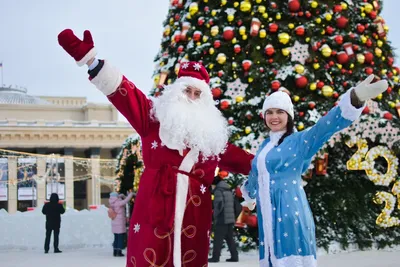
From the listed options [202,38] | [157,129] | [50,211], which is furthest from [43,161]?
[157,129]

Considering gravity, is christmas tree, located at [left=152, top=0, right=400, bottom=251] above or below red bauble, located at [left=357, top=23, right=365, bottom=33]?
below

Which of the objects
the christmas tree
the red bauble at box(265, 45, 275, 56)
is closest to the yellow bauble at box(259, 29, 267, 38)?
the christmas tree

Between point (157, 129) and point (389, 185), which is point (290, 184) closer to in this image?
point (157, 129)

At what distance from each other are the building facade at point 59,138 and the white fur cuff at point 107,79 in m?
30.5

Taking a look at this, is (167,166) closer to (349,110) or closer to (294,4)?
(349,110)

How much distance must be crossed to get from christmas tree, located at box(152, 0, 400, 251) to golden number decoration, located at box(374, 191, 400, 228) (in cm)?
1

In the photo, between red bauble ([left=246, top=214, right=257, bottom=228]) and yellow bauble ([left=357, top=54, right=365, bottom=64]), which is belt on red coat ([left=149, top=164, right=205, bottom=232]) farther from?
yellow bauble ([left=357, top=54, right=365, bottom=64])

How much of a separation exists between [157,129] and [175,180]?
367 mm

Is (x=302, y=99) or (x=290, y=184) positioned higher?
(x=302, y=99)

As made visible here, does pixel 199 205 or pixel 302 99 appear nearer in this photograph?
pixel 199 205

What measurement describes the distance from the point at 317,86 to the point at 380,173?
1487mm

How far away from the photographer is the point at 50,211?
31.9 ft

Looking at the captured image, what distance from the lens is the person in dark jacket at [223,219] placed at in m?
6.56

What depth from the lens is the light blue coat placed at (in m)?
3.09
